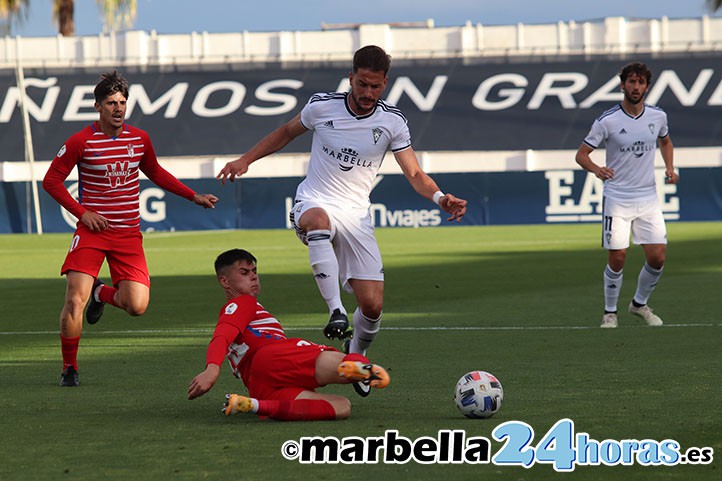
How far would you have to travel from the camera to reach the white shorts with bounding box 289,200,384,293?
29.4 feet

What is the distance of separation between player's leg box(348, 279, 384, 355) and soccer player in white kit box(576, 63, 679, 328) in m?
4.11

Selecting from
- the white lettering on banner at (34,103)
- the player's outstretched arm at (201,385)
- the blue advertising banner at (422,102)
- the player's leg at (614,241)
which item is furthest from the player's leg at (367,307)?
the white lettering on banner at (34,103)

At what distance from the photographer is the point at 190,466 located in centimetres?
581

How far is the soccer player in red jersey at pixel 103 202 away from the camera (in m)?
9.16

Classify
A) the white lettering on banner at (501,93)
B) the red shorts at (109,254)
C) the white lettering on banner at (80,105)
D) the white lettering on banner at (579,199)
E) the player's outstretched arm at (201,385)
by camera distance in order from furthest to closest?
the white lettering on banner at (80,105) < the white lettering on banner at (501,93) < the white lettering on banner at (579,199) < the red shorts at (109,254) < the player's outstretched arm at (201,385)

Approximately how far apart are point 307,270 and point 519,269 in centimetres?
346

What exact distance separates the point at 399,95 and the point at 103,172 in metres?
39.0

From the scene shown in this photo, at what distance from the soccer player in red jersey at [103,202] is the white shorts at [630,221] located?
16.1 feet

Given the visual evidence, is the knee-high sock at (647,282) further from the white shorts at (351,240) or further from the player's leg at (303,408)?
the player's leg at (303,408)

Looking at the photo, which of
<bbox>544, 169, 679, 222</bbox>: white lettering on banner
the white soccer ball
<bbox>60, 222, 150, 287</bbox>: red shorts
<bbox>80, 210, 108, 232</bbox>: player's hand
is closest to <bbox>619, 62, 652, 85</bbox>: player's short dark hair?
<bbox>60, 222, 150, 287</bbox>: red shorts

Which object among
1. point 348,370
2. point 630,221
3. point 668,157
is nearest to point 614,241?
point 630,221

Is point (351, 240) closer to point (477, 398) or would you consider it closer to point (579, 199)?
point (477, 398)

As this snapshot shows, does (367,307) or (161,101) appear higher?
(161,101)

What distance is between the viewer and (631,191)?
42.5 feet
